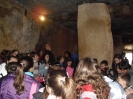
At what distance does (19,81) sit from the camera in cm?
300

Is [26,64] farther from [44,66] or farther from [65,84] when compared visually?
[44,66]

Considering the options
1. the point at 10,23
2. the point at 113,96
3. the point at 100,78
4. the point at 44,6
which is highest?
the point at 44,6

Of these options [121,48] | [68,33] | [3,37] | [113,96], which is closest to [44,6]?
[3,37]

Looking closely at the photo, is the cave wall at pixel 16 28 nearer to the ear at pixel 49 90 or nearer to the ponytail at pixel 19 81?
the ponytail at pixel 19 81

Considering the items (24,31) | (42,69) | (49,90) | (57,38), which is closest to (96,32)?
(42,69)

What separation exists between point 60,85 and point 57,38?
7.97m

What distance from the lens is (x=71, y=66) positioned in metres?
6.46

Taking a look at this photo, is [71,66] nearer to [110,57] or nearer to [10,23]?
[110,57]

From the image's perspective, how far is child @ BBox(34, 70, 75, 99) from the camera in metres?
2.35

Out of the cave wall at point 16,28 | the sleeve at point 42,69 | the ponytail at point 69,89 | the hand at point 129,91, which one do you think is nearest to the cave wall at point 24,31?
the cave wall at point 16,28

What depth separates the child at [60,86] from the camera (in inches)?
92.5

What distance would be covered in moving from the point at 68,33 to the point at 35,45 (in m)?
3.25

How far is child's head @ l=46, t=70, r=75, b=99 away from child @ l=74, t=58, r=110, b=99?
4.4 inches

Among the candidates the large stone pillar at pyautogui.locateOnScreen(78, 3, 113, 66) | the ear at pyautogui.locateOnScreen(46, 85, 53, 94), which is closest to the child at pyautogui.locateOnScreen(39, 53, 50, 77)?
the large stone pillar at pyautogui.locateOnScreen(78, 3, 113, 66)
